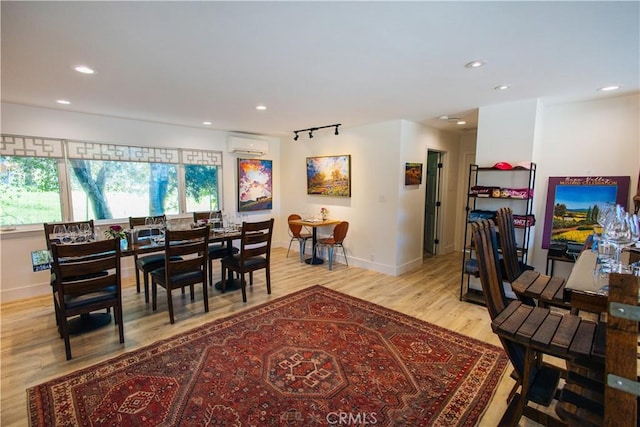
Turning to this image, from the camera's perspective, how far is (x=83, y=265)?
249cm

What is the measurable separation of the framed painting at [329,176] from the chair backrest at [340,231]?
60 centimetres

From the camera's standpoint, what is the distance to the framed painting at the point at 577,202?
133 inches

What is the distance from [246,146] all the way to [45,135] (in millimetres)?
2862

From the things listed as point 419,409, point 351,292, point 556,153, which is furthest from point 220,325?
point 556,153

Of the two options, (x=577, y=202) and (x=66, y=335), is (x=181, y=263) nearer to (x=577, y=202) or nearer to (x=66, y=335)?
(x=66, y=335)

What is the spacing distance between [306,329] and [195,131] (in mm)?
4060

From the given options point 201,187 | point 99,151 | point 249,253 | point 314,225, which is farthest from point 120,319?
point 201,187

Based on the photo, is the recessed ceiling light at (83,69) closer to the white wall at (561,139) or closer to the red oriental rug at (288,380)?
the red oriental rug at (288,380)

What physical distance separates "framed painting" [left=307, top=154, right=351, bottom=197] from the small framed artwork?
1.01 metres

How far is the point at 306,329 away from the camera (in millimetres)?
3025

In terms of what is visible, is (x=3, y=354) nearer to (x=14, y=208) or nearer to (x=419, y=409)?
(x=14, y=208)

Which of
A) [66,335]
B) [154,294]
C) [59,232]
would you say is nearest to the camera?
[66,335]

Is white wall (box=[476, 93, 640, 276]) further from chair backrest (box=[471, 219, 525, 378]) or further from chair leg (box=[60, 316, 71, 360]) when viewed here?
chair leg (box=[60, 316, 71, 360])

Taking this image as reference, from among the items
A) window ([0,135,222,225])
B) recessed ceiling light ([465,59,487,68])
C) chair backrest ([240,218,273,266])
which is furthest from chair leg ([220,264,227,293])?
recessed ceiling light ([465,59,487,68])
